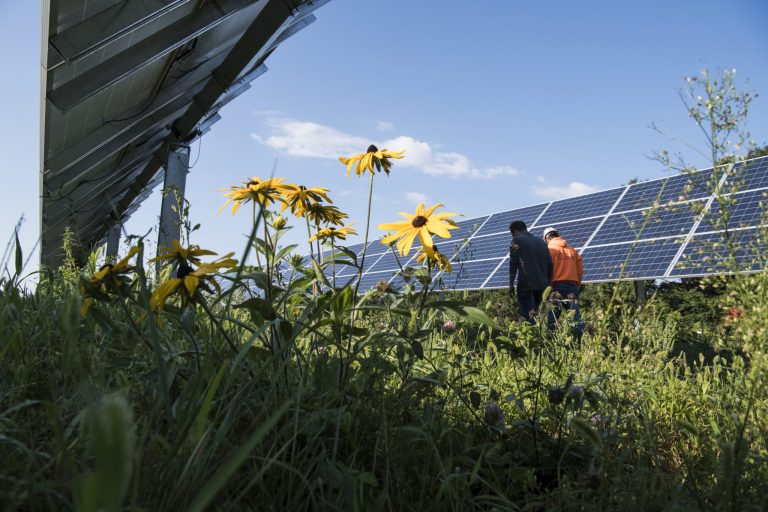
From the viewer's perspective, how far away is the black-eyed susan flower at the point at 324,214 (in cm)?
184

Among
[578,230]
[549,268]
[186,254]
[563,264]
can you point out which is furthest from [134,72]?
[578,230]

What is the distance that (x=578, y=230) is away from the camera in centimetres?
1099

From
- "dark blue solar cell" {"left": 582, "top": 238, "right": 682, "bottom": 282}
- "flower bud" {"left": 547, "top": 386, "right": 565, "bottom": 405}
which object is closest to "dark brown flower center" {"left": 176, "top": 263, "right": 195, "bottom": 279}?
"flower bud" {"left": 547, "top": 386, "right": 565, "bottom": 405}

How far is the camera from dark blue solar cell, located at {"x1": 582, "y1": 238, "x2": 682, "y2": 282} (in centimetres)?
832

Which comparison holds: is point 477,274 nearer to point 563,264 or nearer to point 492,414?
point 563,264

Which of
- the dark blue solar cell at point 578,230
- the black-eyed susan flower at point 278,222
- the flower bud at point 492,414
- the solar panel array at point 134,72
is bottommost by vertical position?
the flower bud at point 492,414

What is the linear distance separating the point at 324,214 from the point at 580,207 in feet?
36.0

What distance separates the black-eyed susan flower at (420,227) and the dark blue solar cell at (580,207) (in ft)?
33.6

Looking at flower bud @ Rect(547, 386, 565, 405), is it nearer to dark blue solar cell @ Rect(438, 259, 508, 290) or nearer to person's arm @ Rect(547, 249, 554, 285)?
person's arm @ Rect(547, 249, 554, 285)

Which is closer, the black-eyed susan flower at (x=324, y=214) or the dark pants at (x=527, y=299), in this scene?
the black-eyed susan flower at (x=324, y=214)

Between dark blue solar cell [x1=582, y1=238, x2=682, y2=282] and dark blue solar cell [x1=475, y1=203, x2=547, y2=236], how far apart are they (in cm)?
271

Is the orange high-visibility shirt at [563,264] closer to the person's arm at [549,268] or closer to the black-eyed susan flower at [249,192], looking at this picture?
the person's arm at [549,268]

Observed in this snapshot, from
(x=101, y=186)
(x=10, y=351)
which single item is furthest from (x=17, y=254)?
(x=101, y=186)

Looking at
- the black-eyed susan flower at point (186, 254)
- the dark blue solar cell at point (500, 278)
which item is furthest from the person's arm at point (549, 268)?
the black-eyed susan flower at point (186, 254)
